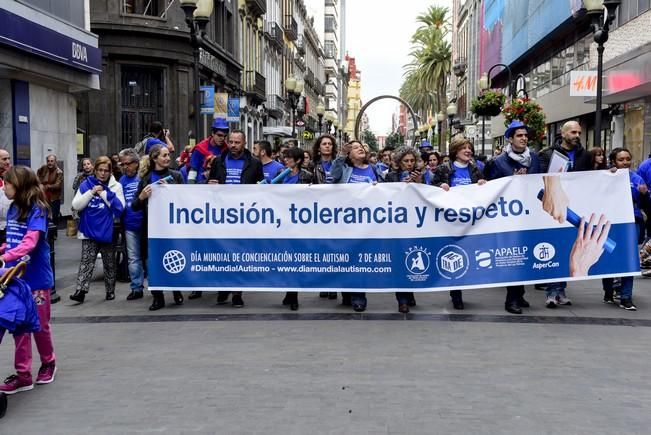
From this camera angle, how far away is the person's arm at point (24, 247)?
17.7ft

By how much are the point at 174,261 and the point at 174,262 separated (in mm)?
11

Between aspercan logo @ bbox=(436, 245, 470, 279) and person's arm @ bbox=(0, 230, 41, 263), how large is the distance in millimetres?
4409

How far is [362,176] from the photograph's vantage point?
28.9 feet

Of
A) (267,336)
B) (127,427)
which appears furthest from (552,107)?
(127,427)

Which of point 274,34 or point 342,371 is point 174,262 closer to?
point 342,371

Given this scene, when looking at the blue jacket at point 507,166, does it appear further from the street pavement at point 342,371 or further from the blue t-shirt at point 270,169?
the blue t-shirt at point 270,169

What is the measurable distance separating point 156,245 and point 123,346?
76.3 inches

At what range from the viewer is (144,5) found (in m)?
28.1

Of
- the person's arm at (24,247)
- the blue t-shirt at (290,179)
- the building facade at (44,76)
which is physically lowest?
the person's arm at (24,247)

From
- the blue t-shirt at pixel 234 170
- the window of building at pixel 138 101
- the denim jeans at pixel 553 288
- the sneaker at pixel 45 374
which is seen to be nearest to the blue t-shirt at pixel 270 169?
the blue t-shirt at pixel 234 170

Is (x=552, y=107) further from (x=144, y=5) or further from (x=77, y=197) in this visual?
(x=77, y=197)

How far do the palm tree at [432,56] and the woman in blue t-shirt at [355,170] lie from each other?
5817cm

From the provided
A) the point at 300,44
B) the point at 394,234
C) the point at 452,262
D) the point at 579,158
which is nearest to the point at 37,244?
the point at 394,234

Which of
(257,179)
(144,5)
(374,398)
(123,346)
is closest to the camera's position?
(374,398)
